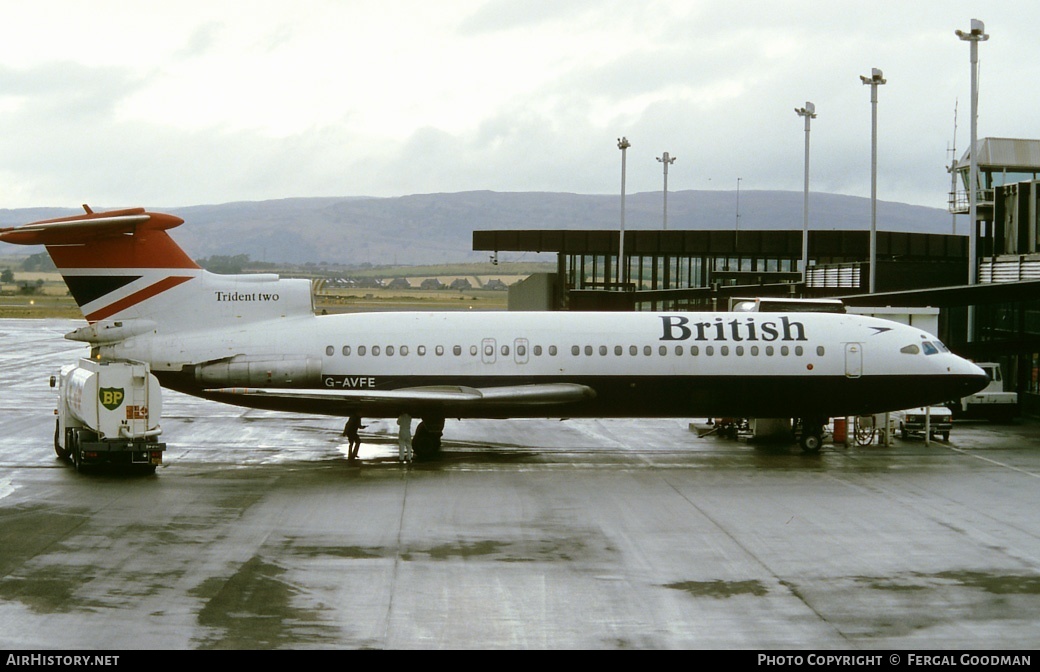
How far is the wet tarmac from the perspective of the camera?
46.6 feet

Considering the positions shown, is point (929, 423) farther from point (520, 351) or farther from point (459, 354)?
point (459, 354)

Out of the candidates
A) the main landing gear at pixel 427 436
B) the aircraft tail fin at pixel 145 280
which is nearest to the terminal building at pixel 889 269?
the main landing gear at pixel 427 436

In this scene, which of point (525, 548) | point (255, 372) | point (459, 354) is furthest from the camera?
point (459, 354)

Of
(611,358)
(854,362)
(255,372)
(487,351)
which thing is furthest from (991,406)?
(255,372)

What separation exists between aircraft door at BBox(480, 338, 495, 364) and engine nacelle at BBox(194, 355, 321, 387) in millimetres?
4467

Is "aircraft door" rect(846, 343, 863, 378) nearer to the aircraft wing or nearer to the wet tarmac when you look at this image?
the wet tarmac

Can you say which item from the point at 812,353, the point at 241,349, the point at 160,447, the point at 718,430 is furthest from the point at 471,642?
the point at 718,430

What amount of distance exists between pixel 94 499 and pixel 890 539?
15.7m

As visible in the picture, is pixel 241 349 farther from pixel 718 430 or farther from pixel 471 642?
pixel 471 642

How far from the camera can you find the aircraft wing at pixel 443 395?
27859 millimetres

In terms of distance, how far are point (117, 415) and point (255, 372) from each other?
4.07m

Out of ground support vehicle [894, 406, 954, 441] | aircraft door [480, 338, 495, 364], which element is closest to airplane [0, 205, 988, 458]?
aircraft door [480, 338, 495, 364]

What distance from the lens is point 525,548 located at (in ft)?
61.9

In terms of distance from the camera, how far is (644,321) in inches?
1178
